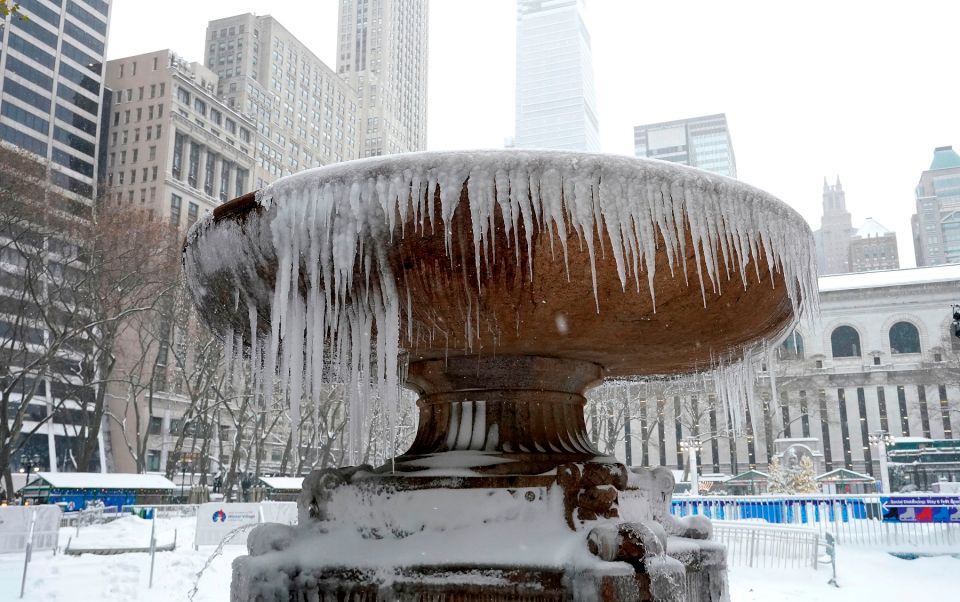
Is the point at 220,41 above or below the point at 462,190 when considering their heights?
above

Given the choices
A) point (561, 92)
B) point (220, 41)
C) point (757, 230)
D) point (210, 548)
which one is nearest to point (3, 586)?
point (210, 548)

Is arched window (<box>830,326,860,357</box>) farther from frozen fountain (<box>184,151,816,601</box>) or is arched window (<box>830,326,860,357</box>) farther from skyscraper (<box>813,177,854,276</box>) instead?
skyscraper (<box>813,177,854,276</box>)

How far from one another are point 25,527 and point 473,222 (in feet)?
41.2

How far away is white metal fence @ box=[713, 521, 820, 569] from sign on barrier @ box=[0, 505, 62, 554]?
472 inches

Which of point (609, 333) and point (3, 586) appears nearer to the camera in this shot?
point (609, 333)

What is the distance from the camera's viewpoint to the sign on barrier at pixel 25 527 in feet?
39.2

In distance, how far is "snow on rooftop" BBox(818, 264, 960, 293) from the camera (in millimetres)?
60688

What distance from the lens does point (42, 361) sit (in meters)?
17.5

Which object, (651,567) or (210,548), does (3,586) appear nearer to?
(210,548)

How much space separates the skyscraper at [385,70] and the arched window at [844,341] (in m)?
69.1

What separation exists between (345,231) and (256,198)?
0.56 metres

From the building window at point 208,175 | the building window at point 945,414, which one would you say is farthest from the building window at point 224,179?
the building window at point 945,414

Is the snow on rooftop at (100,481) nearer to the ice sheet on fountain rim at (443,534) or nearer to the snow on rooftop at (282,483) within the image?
the snow on rooftop at (282,483)

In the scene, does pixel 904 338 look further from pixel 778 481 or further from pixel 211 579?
pixel 211 579
